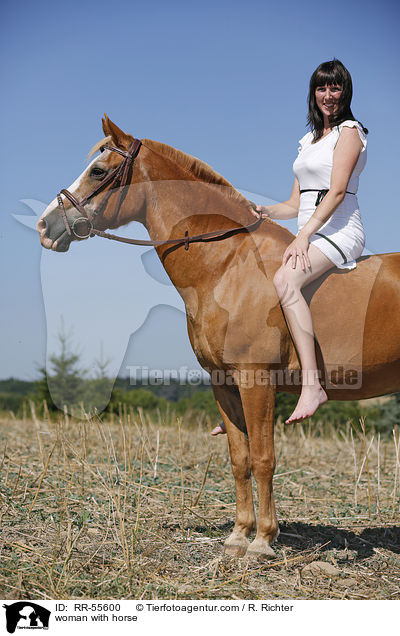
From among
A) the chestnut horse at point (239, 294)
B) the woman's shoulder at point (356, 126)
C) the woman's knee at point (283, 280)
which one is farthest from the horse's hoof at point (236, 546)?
the woman's shoulder at point (356, 126)

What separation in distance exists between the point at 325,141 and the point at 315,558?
313 cm

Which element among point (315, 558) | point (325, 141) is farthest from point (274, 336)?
point (315, 558)

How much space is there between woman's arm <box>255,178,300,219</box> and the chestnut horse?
0.71 ft

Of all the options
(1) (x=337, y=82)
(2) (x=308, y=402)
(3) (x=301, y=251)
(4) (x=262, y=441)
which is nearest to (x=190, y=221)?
(3) (x=301, y=251)

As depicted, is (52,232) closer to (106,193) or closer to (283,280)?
(106,193)

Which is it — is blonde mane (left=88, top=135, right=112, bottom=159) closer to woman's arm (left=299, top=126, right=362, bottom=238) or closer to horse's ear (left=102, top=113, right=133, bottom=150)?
horse's ear (left=102, top=113, right=133, bottom=150)

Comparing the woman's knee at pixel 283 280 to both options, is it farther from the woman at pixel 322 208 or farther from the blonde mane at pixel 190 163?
the blonde mane at pixel 190 163

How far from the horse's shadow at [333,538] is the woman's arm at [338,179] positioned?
254 centimetres

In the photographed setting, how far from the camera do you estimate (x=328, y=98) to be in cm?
364

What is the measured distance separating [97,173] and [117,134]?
1.12 ft

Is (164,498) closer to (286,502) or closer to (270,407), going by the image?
(286,502)

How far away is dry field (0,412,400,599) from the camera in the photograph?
3.23 m

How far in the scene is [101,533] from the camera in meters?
4.16
